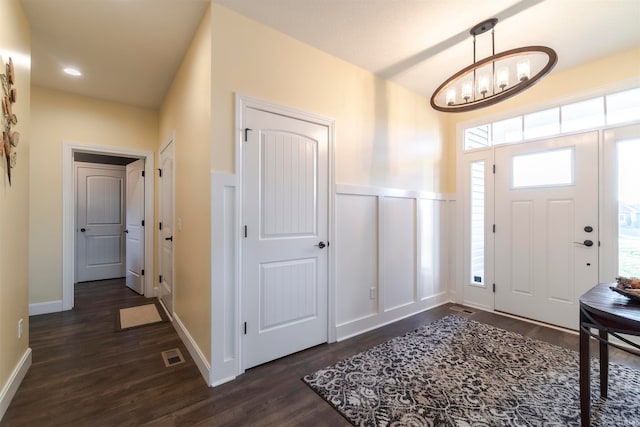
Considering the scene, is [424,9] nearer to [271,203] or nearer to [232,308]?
[271,203]

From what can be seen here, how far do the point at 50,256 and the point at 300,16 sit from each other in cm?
412

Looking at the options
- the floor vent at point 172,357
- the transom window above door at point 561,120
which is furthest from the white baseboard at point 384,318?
the transom window above door at point 561,120

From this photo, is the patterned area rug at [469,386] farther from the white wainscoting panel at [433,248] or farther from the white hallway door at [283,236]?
the white wainscoting panel at [433,248]

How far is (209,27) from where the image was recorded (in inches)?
80.6

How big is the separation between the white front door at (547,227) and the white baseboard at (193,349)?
340 centimetres

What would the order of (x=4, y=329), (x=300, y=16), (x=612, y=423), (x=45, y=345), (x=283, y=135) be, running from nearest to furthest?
(x=612, y=423) → (x=4, y=329) → (x=300, y=16) → (x=283, y=135) → (x=45, y=345)

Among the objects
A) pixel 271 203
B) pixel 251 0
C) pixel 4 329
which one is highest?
pixel 251 0

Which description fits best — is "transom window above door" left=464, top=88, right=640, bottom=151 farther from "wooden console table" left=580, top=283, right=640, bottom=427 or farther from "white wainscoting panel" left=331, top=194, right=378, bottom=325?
"wooden console table" left=580, top=283, right=640, bottom=427

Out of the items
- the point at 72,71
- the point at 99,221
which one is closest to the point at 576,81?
the point at 72,71

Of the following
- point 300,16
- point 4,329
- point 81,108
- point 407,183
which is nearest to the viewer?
point 4,329

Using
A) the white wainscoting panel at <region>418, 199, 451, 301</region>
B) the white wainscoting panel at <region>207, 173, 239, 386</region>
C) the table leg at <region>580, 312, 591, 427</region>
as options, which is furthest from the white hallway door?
the table leg at <region>580, 312, 591, 427</region>

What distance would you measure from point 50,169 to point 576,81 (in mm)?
6253

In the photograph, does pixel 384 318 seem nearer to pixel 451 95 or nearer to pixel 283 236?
pixel 283 236

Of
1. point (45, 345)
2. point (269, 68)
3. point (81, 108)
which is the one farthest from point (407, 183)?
point (81, 108)
